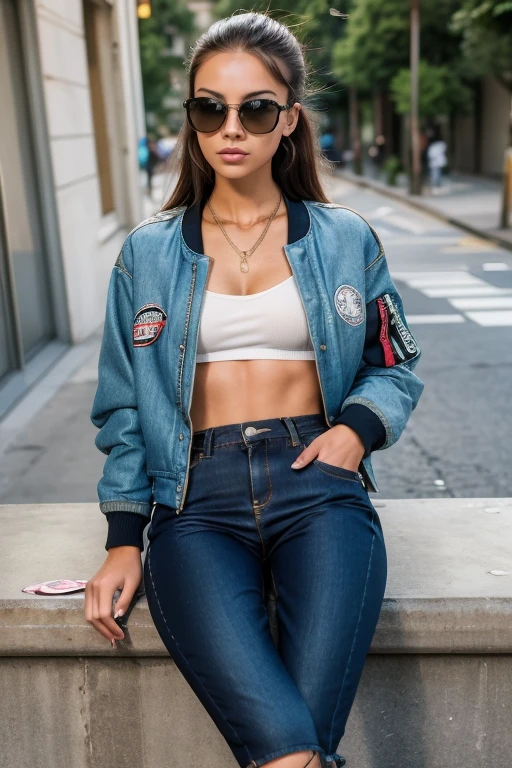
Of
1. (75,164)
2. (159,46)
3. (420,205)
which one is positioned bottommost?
(420,205)

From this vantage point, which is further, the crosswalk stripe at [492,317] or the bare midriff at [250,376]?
the crosswalk stripe at [492,317]

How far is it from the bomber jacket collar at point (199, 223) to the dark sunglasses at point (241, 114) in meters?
0.25

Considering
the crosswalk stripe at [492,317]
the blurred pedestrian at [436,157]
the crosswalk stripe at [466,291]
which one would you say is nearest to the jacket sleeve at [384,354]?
the crosswalk stripe at [492,317]

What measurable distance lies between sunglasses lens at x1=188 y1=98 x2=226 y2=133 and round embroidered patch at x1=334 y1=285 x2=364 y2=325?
1.74ft

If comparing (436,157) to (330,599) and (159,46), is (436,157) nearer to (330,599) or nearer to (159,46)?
(159,46)

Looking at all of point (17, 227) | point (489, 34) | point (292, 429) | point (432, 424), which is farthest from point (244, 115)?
point (489, 34)

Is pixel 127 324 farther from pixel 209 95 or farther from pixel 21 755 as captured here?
pixel 21 755

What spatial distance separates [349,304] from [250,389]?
1.14ft

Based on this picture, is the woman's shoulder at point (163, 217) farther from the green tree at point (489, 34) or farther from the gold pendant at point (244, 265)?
the green tree at point (489, 34)

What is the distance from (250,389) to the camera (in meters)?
2.60

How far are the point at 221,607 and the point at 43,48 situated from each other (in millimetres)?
7455

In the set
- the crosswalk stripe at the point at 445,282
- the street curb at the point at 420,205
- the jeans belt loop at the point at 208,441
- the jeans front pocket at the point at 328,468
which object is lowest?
the street curb at the point at 420,205

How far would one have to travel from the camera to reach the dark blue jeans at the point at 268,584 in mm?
2164

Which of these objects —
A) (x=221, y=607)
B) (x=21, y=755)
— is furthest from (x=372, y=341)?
(x=21, y=755)
